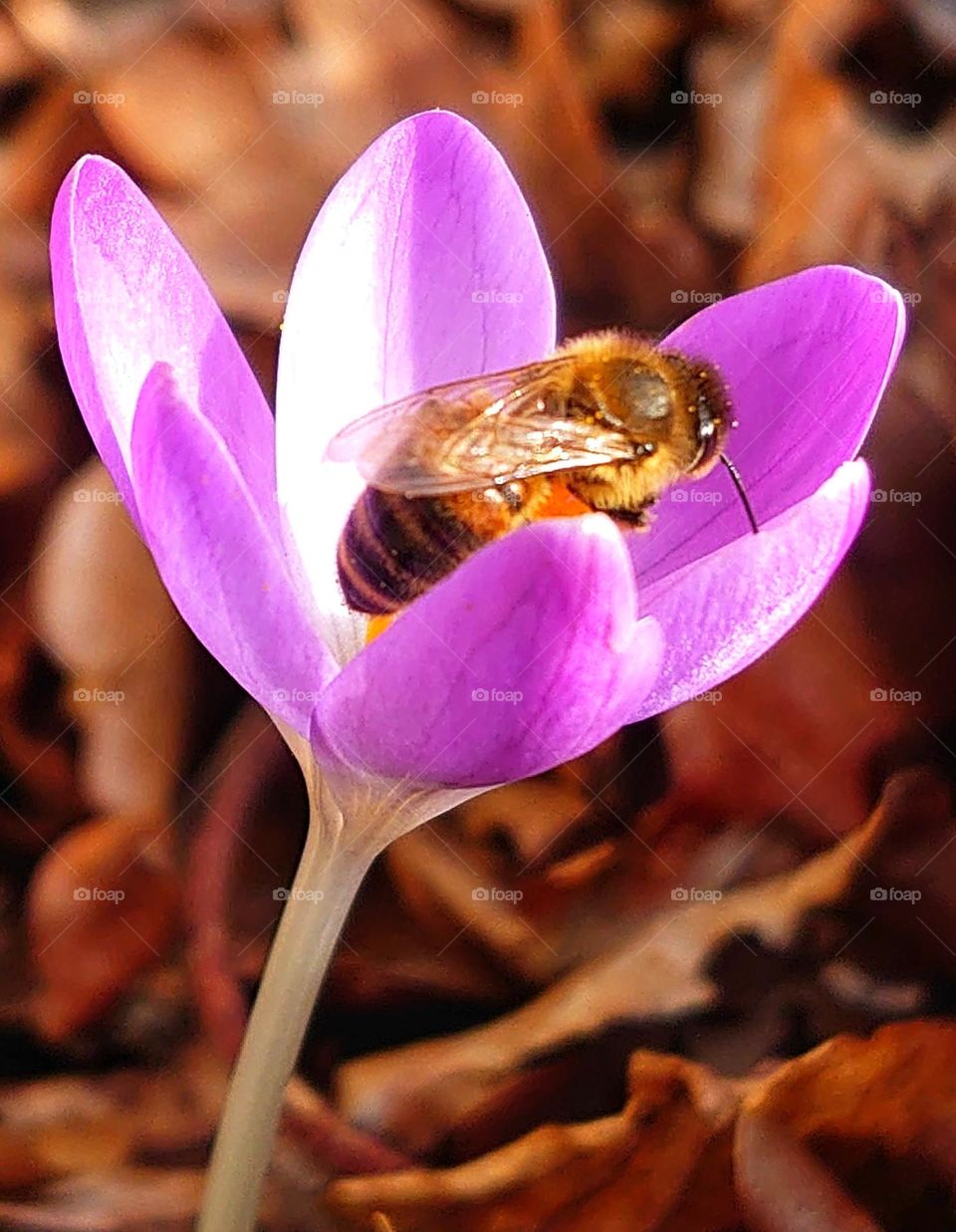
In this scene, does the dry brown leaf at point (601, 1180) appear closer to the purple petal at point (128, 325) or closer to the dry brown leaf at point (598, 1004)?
the dry brown leaf at point (598, 1004)

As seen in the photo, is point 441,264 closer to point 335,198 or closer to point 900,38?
point 335,198

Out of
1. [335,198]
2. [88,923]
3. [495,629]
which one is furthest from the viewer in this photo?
[88,923]

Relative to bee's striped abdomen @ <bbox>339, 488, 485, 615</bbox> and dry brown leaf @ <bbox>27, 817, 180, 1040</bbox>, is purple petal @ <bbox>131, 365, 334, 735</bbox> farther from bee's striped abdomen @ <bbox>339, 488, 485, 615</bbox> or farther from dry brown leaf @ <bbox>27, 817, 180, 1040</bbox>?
dry brown leaf @ <bbox>27, 817, 180, 1040</bbox>

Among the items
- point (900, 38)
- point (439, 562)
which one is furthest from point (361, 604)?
point (900, 38)

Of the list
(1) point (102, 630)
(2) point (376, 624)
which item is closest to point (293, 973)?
(2) point (376, 624)

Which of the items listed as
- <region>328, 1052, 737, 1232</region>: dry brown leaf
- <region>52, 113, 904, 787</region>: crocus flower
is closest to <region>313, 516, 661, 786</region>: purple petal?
<region>52, 113, 904, 787</region>: crocus flower

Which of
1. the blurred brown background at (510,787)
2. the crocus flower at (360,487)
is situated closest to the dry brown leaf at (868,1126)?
the blurred brown background at (510,787)

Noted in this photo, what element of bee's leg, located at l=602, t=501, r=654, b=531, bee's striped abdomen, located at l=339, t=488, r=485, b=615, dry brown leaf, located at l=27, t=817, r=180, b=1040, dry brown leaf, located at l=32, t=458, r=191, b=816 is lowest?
dry brown leaf, located at l=27, t=817, r=180, b=1040
